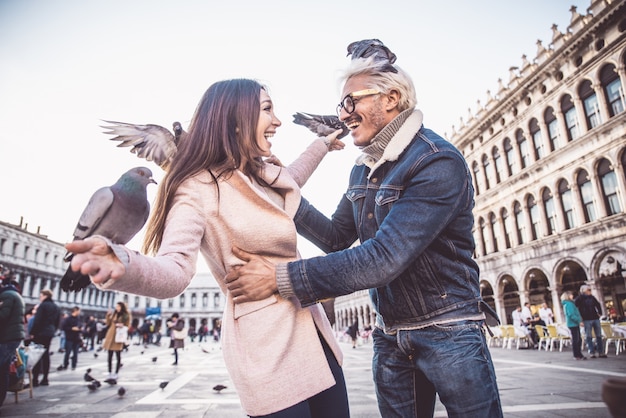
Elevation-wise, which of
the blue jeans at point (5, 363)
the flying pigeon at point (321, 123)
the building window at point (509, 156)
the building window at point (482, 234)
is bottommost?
the blue jeans at point (5, 363)

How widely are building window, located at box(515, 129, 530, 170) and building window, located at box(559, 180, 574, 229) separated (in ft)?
10.4

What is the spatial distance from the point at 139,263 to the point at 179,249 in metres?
0.24

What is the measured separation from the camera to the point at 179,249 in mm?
1238

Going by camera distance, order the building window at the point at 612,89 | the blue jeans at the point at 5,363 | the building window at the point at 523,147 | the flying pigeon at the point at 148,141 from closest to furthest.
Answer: the flying pigeon at the point at 148,141 < the blue jeans at the point at 5,363 < the building window at the point at 612,89 < the building window at the point at 523,147

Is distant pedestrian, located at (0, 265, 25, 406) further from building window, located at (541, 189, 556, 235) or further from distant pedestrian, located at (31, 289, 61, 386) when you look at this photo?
building window, located at (541, 189, 556, 235)

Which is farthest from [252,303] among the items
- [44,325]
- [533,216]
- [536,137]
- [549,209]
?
[536,137]

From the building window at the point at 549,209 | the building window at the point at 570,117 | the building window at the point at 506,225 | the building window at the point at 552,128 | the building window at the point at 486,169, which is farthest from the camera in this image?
the building window at the point at 486,169

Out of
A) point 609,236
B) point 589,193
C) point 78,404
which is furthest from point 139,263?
point 589,193

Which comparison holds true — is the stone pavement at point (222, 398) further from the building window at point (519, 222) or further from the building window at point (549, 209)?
the building window at point (519, 222)

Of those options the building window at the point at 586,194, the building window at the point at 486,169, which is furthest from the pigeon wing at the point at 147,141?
the building window at the point at 486,169

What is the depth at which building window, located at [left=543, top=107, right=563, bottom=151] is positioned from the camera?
21300mm

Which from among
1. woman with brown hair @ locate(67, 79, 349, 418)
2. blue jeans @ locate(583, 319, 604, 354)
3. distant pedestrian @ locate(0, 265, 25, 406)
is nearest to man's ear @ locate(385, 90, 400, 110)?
woman with brown hair @ locate(67, 79, 349, 418)

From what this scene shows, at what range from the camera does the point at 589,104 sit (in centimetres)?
1942

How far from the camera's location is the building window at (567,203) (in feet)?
66.4
